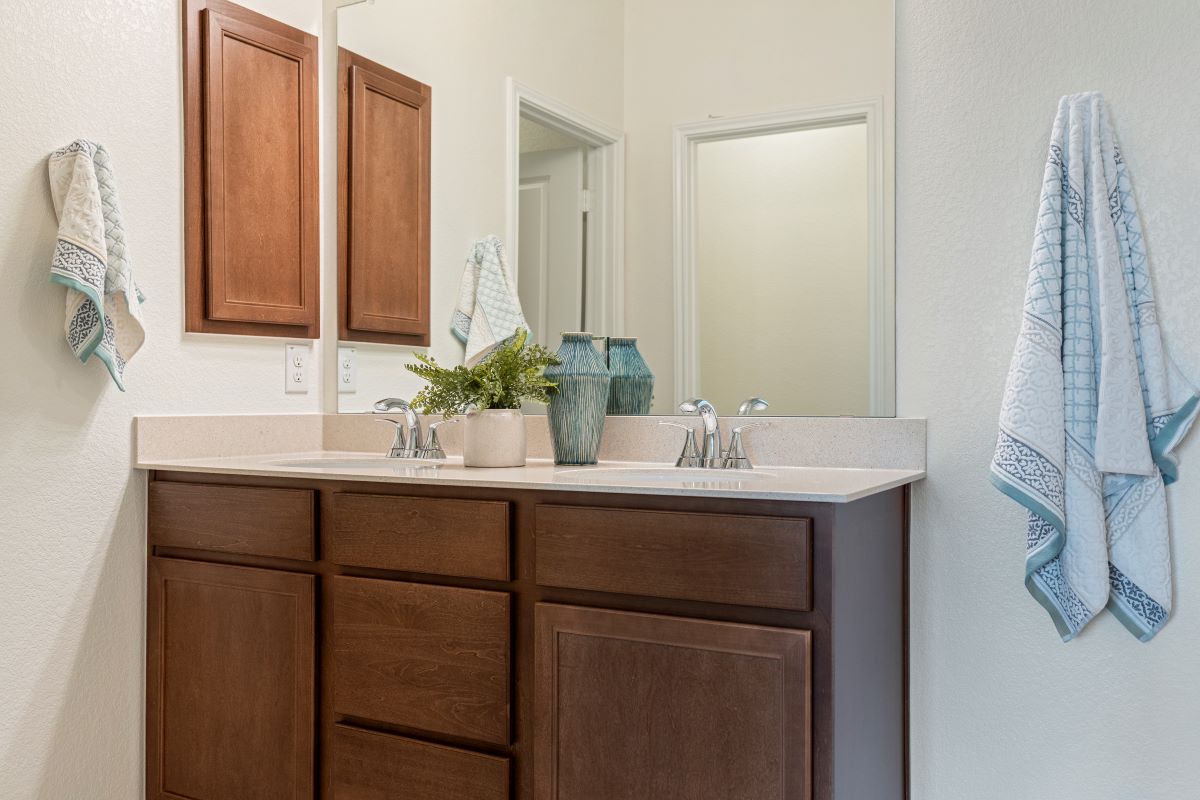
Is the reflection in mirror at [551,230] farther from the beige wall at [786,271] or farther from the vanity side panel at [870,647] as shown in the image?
the vanity side panel at [870,647]

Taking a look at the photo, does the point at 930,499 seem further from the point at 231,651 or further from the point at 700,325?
the point at 231,651

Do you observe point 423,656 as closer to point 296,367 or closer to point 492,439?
point 492,439

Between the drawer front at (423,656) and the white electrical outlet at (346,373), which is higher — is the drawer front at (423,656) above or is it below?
below

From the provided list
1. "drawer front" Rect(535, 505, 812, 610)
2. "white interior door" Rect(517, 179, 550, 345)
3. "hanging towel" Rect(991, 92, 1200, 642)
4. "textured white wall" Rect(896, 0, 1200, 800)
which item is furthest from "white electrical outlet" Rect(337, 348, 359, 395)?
"hanging towel" Rect(991, 92, 1200, 642)

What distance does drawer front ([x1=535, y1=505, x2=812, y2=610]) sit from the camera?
132 centimetres

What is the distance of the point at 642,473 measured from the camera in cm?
172

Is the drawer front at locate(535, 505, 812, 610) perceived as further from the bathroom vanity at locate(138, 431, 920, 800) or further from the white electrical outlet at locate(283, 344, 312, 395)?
the white electrical outlet at locate(283, 344, 312, 395)

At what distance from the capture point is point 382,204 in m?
2.30

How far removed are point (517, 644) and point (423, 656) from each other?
0.59 feet

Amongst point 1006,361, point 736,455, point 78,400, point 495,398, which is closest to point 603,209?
point 495,398

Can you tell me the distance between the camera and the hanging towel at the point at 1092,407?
1.47 meters

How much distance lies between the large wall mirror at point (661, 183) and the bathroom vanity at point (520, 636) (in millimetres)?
318

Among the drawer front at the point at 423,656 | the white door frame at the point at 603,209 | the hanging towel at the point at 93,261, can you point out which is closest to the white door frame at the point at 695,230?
the white door frame at the point at 603,209

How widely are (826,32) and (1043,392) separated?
0.78 meters
